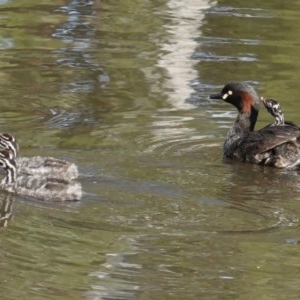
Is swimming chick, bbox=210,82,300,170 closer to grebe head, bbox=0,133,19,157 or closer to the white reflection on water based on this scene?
the white reflection on water

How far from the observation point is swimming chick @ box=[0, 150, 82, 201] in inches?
412

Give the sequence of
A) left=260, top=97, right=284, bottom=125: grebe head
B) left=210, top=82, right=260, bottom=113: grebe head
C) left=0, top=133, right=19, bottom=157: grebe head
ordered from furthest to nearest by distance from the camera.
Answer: left=210, top=82, right=260, bottom=113: grebe head → left=260, top=97, right=284, bottom=125: grebe head → left=0, top=133, right=19, bottom=157: grebe head

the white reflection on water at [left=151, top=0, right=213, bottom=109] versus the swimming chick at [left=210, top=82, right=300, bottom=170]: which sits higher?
the swimming chick at [left=210, top=82, right=300, bottom=170]

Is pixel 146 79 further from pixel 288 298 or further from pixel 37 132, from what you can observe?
pixel 288 298

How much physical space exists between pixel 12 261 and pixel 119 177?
2104 millimetres

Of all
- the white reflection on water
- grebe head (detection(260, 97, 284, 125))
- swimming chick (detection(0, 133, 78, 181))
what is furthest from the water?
grebe head (detection(260, 97, 284, 125))

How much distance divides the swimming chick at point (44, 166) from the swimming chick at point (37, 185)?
45 millimetres

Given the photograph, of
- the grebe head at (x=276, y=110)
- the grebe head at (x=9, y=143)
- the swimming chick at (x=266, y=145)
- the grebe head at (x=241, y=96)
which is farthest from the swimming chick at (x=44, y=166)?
the grebe head at (x=241, y=96)

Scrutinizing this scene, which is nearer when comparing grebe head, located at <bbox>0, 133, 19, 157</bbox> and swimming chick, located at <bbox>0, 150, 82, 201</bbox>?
swimming chick, located at <bbox>0, 150, 82, 201</bbox>

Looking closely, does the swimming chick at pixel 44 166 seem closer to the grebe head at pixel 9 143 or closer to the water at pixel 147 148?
the grebe head at pixel 9 143

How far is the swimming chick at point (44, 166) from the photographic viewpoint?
1067cm

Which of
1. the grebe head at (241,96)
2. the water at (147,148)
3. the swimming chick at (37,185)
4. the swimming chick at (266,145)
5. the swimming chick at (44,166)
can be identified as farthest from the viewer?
the grebe head at (241,96)

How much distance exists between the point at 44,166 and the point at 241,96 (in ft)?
9.25

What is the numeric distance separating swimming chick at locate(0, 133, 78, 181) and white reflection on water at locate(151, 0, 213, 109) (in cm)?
300
